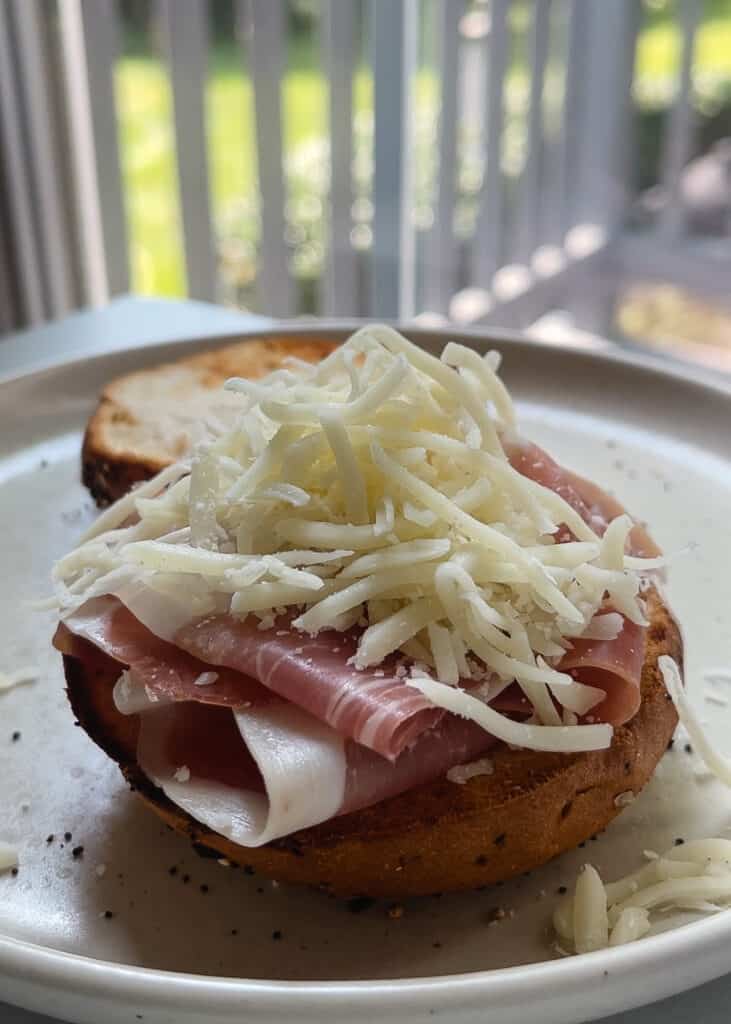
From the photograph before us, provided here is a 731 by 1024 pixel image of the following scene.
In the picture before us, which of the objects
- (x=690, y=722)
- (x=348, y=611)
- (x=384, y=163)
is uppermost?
(x=348, y=611)

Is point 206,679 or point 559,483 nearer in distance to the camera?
point 206,679

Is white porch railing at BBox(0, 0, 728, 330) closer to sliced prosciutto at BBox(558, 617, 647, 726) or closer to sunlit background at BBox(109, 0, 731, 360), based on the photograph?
sunlit background at BBox(109, 0, 731, 360)

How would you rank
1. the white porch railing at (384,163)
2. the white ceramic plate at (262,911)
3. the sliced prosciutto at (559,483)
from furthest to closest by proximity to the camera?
the white porch railing at (384,163) → the sliced prosciutto at (559,483) → the white ceramic plate at (262,911)

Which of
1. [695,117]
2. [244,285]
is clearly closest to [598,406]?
[244,285]

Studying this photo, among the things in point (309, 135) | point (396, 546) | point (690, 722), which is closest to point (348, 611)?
point (396, 546)

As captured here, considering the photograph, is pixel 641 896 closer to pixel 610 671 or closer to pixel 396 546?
pixel 610 671

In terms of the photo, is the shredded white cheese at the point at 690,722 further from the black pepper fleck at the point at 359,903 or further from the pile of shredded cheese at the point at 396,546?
the black pepper fleck at the point at 359,903

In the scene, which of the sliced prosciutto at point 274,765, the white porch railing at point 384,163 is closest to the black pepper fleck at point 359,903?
the sliced prosciutto at point 274,765
